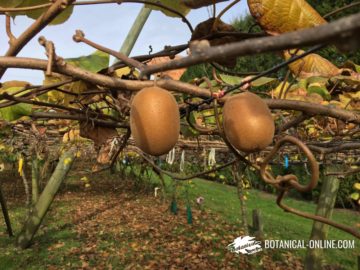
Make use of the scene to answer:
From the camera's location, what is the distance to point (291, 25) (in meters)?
0.72

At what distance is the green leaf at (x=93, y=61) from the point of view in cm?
95

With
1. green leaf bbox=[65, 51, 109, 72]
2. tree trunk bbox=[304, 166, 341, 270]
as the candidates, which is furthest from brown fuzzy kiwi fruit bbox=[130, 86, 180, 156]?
tree trunk bbox=[304, 166, 341, 270]

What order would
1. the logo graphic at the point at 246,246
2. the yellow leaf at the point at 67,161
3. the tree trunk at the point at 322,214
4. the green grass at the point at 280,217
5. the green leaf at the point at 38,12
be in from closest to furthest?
the green leaf at the point at 38,12, the tree trunk at the point at 322,214, the logo graphic at the point at 246,246, the green grass at the point at 280,217, the yellow leaf at the point at 67,161

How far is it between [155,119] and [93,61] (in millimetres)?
479

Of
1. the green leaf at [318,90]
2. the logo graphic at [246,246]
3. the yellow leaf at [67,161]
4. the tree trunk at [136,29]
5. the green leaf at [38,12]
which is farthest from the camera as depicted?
the yellow leaf at [67,161]

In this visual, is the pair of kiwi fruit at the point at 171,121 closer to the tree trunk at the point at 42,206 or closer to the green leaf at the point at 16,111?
the green leaf at the point at 16,111

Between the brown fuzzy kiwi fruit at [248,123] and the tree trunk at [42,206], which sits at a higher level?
the brown fuzzy kiwi fruit at [248,123]

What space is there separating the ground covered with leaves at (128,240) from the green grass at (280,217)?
456mm

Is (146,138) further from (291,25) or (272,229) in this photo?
(272,229)

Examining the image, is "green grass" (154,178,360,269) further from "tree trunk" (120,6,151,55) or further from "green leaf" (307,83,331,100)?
"green leaf" (307,83,331,100)

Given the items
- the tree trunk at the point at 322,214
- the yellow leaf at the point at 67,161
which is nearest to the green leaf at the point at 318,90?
the tree trunk at the point at 322,214

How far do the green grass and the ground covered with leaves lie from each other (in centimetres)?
46

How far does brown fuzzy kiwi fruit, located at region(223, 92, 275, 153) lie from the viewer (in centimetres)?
58

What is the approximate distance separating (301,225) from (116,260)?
11.7 feet
